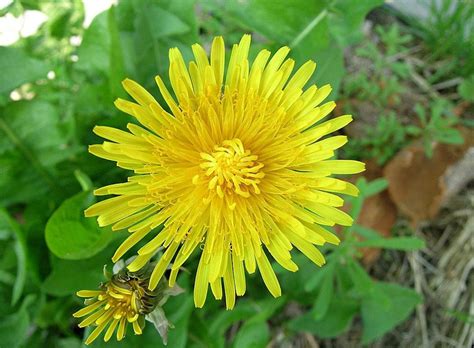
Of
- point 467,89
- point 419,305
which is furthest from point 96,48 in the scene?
point 419,305

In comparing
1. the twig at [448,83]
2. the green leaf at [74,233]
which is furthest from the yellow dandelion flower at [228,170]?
the twig at [448,83]

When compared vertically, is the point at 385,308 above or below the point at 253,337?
above

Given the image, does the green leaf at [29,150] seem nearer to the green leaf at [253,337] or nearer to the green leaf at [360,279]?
the green leaf at [253,337]

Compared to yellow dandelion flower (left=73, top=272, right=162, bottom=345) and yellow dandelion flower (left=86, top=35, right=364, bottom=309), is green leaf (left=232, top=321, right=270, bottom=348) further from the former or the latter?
yellow dandelion flower (left=73, top=272, right=162, bottom=345)

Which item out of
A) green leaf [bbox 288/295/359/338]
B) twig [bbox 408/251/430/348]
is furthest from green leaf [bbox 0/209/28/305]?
twig [bbox 408/251/430/348]

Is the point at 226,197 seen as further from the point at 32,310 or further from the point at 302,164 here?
the point at 32,310

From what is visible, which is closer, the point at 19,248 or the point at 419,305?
the point at 19,248

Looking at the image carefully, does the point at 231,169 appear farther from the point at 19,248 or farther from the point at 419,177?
the point at 419,177
